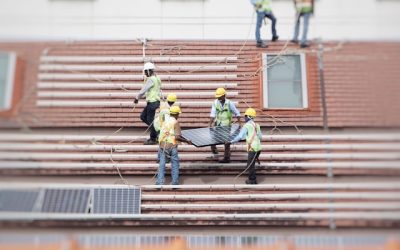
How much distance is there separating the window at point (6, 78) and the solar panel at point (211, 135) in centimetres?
419

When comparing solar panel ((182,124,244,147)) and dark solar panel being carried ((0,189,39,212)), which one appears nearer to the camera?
dark solar panel being carried ((0,189,39,212))

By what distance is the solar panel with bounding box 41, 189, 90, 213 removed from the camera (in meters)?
11.3

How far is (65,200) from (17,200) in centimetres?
96

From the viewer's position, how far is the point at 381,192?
11.6 meters

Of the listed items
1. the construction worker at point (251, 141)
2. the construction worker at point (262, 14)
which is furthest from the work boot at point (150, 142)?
the construction worker at point (262, 14)

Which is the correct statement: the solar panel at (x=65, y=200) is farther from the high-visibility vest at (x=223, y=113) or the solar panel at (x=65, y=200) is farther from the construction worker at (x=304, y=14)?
the construction worker at (x=304, y=14)

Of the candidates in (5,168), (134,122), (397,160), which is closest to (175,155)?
(134,122)

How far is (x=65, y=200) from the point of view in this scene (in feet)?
37.7

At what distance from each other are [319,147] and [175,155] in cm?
333

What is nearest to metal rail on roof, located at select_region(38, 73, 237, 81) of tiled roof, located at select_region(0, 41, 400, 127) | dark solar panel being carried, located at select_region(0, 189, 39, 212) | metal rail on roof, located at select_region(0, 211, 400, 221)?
tiled roof, located at select_region(0, 41, 400, 127)

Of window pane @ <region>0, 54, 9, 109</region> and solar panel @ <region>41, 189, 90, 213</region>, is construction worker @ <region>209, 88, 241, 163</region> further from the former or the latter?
window pane @ <region>0, 54, 9, 109</region>

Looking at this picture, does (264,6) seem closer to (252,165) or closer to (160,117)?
(160,117)

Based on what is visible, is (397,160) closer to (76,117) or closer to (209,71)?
(209,71)

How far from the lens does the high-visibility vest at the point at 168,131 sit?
11750mm
